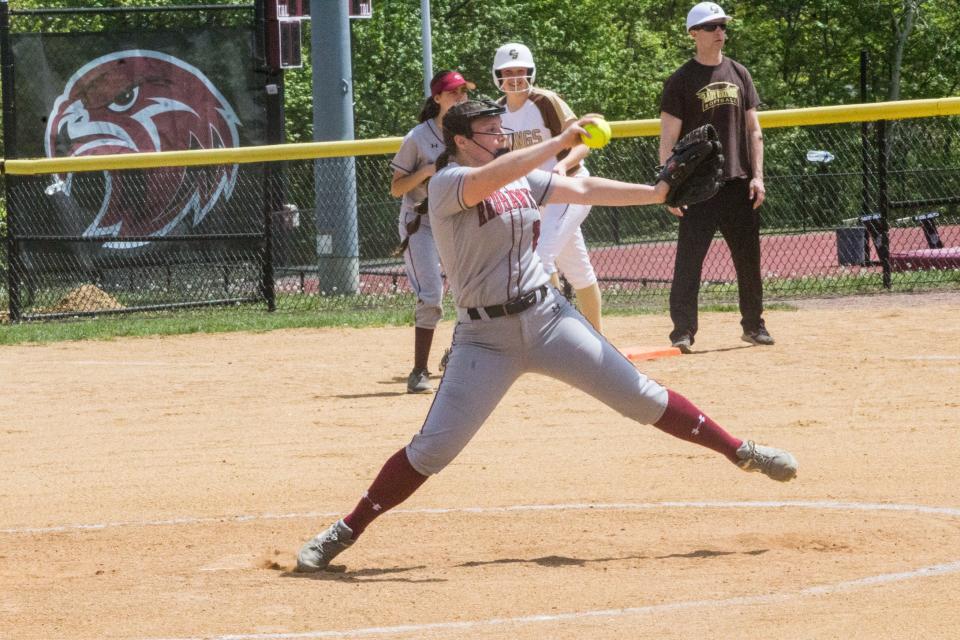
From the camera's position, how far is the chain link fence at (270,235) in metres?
14.9

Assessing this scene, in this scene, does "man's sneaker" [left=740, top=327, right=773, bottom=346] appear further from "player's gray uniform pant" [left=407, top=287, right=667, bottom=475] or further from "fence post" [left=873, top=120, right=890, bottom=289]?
"player's gray uniform pant" [left=407, top=287, right=667, bottom=475]

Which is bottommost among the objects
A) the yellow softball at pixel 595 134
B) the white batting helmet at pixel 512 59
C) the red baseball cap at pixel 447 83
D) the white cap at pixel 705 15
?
the yellow softball at pixel 595 134

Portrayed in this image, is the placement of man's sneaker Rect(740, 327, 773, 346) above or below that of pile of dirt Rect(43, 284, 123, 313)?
above

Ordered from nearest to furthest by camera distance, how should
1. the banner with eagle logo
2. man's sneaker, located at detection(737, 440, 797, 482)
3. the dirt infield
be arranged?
the dirt infield
man's sneaker, located at detection(737, 440, 797, 482)
the banner with eagle logo

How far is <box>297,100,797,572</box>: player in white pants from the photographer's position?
542 cm

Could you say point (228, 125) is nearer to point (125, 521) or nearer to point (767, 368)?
point (767, 368)

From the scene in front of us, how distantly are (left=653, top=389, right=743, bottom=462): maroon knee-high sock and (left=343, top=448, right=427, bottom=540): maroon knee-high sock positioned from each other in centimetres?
97

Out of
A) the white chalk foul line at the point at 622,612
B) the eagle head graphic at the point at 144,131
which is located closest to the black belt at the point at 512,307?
the white chalk foul line at the point at 622,612

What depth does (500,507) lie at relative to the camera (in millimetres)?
6527

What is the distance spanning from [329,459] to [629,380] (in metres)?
2.67

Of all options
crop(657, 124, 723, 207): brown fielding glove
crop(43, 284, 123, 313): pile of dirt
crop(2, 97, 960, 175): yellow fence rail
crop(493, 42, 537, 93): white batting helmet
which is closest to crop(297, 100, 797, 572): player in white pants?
crop(657, 124, 723, 207): brown fielding glove

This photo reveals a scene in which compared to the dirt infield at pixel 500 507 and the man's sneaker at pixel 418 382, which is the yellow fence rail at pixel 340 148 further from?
the man's sneaker at pixel 418 382

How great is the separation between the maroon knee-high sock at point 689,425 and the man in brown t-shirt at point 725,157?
4.71 metres

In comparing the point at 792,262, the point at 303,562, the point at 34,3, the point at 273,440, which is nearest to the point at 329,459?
the point at 273,440
